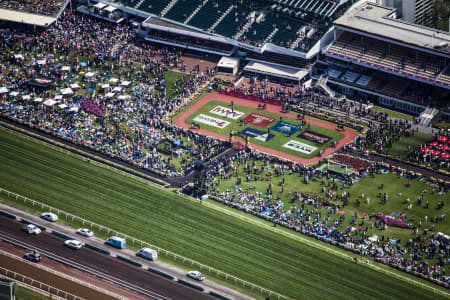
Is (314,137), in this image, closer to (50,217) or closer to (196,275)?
(196,275)

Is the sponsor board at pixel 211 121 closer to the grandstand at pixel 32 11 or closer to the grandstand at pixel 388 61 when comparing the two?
the grandstand at pixel 388 61

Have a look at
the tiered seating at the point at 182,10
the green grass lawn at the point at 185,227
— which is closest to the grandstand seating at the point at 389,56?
the tiered seating at the point at 182,10

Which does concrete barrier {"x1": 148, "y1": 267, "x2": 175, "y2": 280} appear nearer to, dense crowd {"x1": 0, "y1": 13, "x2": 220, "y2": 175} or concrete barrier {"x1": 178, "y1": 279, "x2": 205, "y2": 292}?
concrete barrier {"x1": 178, "y1": 279, "x2": 205, "y2": 292}

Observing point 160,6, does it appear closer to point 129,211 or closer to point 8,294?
point 129,211

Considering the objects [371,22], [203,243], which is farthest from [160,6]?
[203,243]

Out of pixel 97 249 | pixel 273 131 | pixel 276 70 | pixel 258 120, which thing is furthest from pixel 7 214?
pixel 276 70

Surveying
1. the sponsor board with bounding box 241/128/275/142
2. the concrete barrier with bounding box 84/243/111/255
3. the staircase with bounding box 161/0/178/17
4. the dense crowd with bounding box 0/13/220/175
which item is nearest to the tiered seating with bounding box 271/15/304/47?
the dense crowd with bounding box 0/13/220/175
